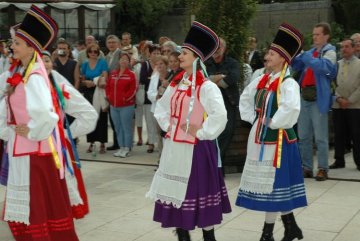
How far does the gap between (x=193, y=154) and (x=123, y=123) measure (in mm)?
5023

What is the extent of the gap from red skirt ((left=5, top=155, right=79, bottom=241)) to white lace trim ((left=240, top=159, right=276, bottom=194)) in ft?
4.99

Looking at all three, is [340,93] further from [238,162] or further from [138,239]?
[138,239]

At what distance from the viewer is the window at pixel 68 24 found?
781 inches

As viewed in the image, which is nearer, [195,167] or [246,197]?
[195,167]

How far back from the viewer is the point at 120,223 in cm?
593

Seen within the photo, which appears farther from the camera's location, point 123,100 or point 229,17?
point 123,100

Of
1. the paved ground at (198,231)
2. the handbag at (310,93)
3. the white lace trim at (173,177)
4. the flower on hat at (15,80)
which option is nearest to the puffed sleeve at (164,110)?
the white lace trim at (173,177)

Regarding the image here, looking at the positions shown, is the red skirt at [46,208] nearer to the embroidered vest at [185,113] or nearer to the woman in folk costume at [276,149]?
the embroidered vest at [185,113]

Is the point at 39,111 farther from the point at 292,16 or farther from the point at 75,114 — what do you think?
the point at 292,16

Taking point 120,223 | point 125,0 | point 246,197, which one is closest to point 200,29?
point 246,197

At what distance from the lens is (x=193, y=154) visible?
15.5ft

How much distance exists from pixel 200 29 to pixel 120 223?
88.4 inches

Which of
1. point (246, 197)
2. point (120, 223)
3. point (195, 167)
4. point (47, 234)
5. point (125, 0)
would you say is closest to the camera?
point (47, 234)

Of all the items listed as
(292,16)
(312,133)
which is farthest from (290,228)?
(292,16)
